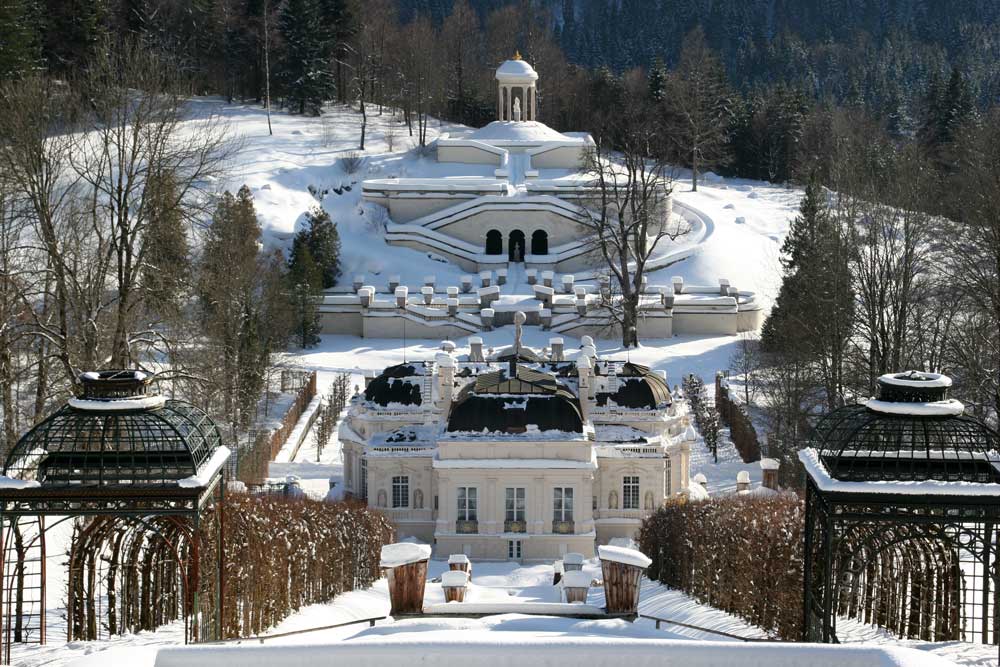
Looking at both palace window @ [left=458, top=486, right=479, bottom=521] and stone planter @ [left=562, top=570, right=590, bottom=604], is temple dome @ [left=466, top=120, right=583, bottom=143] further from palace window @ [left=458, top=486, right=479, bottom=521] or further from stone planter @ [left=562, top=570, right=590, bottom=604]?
stone planter @ [left=562, top=570, right=590, bottom=604]

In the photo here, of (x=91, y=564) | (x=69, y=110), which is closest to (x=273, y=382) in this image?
(x=69, y=110)

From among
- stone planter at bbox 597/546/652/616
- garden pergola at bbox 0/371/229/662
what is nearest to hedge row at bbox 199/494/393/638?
garden pergola at bbox 0/371/229/662

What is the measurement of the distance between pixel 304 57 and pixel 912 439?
71.6 m

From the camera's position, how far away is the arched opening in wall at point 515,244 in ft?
222

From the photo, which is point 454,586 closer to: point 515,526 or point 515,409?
point 515,526

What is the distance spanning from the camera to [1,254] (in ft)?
117

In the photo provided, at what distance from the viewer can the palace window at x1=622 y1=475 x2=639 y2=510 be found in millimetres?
38375

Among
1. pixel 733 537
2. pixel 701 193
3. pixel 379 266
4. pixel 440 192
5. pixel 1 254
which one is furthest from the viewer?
pixel 701 193

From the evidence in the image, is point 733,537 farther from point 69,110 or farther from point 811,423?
point 69,110

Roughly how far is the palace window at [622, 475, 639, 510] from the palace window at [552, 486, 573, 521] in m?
2.20

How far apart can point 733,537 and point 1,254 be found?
59.6 feet

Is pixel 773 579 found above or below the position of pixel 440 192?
below

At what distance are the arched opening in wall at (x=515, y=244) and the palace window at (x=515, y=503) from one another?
31.5 metres

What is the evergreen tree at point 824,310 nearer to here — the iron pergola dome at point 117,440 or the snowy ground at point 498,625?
the snowy ground at point 498,625
